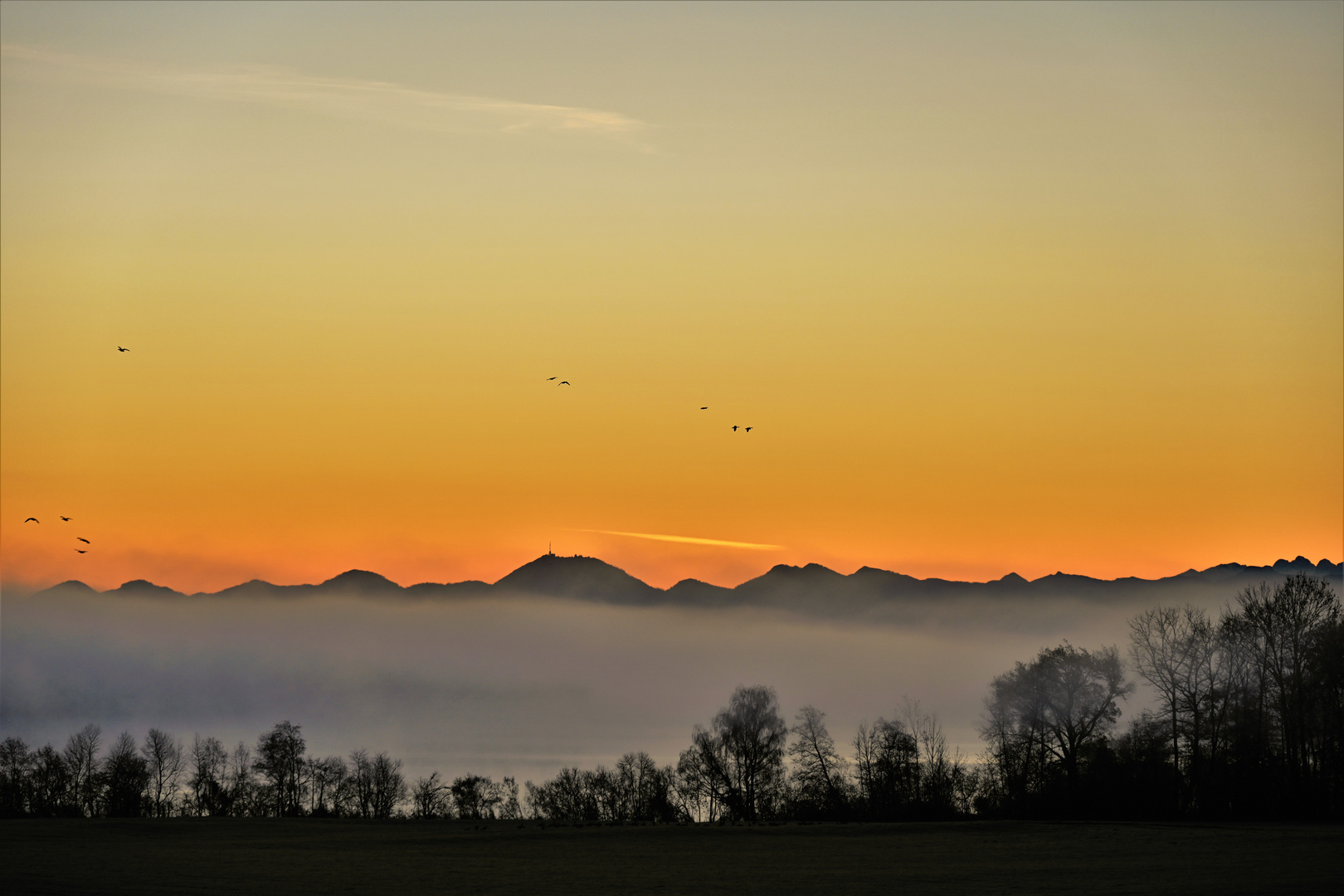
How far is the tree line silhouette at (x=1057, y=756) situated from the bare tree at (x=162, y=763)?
1188 cm

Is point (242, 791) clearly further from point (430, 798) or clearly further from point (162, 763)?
point (430, 798)

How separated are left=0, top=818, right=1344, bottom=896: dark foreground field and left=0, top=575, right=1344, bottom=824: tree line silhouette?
33.5 ft

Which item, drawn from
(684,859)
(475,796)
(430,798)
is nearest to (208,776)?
(430,798)

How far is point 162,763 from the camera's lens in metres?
167

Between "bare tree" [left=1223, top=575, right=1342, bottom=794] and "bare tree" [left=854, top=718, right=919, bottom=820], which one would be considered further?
"bare tree" [left=854, top=718, right=919, bottom=820]

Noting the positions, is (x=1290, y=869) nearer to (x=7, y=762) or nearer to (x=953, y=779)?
(x=953, y=779)

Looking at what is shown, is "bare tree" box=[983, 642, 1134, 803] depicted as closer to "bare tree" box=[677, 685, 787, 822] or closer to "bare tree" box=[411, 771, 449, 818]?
"bare tree" box=[677, 685, 787, 822]

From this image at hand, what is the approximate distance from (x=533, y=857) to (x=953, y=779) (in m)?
55.9

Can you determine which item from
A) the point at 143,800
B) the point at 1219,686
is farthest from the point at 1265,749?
the point at 143,800

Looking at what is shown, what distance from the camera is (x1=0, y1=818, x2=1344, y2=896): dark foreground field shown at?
171 feet

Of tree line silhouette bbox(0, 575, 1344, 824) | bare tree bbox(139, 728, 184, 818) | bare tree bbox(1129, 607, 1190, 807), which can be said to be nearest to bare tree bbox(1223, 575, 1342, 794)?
tree line silhouette bbox(0, 575, 1344, 824)

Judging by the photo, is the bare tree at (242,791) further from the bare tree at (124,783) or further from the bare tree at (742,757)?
the bare tree at (742,757)

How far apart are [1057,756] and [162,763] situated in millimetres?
124633

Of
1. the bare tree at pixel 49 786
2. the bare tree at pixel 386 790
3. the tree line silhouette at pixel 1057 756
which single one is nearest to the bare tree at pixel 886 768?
the tree line silhouette at pixel 1057 756
